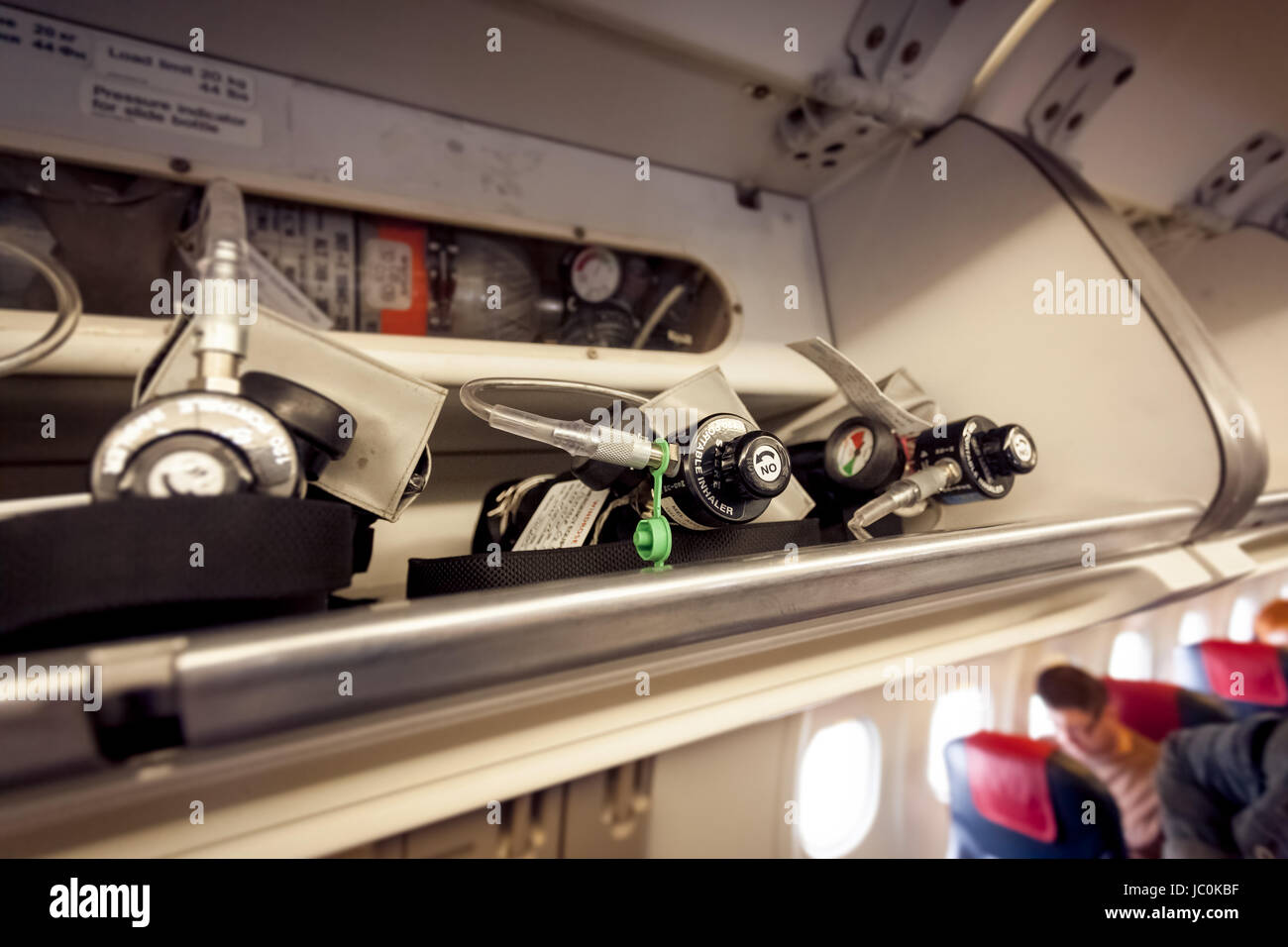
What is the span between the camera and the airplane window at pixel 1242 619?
4.93 ft

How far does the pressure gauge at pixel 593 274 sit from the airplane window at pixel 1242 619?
1790mm

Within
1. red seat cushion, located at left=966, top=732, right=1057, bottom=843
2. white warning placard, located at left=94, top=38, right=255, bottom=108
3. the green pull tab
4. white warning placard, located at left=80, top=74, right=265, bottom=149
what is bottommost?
red seat cushion, located at left=966, top=732, right=1057, bottom=843

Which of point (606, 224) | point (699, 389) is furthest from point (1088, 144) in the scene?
point (699, 389)

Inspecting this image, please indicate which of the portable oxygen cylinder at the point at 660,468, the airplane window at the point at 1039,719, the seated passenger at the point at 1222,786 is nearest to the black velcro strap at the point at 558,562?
the portable oxygen cylinder at the point at 660,468

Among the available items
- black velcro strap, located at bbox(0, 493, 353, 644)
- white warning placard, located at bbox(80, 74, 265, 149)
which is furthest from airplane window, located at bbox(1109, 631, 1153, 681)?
white warning placard, located at bbox(80, 74, 265, 149)

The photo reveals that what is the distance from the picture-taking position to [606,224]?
986mm

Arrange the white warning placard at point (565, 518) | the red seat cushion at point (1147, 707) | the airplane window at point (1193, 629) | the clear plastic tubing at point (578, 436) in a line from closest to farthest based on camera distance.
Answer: the clear plastic tubing at point (578, 436)
the white warning placard at point (565, 518)
the red seat cushion at point (1147, 707)
the airplane window at point (1193, 629)

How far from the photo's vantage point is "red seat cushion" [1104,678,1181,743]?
1.22 m

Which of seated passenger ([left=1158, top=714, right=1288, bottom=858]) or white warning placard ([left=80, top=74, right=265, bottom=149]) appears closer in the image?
white warning placard ([left=80, top=74, right=265, bottom=149])

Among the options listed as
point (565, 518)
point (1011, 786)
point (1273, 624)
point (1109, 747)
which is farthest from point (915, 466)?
point (1273, 624)

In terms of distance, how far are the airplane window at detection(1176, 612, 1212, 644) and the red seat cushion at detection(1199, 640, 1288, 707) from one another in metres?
0.02

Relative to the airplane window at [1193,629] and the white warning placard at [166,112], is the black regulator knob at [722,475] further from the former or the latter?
the airplane window at [1193,629]

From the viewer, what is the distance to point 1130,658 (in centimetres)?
128

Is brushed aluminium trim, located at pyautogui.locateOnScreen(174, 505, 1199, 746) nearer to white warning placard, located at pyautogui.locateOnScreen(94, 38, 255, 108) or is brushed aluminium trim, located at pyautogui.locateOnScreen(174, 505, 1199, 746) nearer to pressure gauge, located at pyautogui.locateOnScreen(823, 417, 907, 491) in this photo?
pressure gauge, located at pyautogui.locateOnScreen(823, 417, 907, 491)
